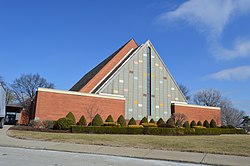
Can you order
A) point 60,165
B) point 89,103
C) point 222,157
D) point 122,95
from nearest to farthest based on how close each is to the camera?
point 60,165 → point 222,157 → point 89,103 → point 122,95

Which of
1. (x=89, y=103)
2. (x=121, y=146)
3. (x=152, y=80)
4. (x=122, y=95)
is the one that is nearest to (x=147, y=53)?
(x=152, y=80)

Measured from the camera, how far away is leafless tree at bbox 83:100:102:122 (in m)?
34.0

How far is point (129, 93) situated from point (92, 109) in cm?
745

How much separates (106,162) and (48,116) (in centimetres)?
2457

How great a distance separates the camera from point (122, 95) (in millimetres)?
38281

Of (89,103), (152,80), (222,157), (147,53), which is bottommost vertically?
(222,157)

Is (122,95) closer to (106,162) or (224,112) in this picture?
(106,162)

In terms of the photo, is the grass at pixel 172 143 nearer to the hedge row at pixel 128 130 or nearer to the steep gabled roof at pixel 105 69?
the hedge row at pixel 128 130

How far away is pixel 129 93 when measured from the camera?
38938 millimetres

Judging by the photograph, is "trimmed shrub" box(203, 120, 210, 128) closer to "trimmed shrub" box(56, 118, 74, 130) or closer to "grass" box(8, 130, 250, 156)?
"trimmed shrub" box(56, 118, 74, 130)

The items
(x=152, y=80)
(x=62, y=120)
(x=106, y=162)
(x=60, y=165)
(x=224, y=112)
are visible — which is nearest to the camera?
(x=60, y=165)

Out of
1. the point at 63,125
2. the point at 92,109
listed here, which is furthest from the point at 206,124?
the point at 63,125

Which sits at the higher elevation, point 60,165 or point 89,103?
point 89,103

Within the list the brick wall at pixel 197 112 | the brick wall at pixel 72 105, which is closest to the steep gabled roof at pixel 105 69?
the brick wall at pixel 72 105
